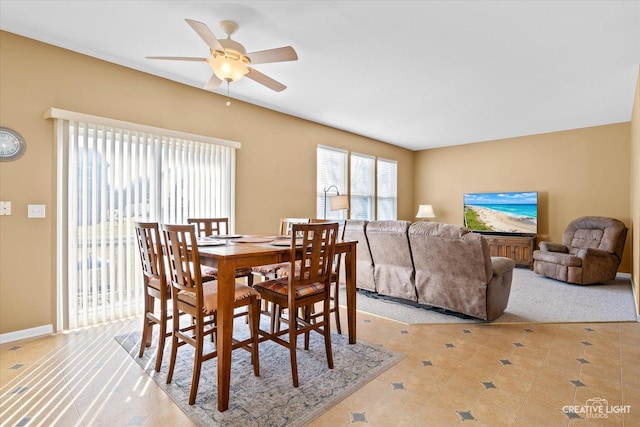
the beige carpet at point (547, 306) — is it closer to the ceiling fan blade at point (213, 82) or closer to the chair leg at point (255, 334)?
the chair leg at point (255, 334)

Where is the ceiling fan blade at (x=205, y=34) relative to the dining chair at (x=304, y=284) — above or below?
above

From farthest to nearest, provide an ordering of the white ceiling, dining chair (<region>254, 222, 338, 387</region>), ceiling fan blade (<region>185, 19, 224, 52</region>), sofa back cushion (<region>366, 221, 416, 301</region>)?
sofa back cushion (<region>366, 221, 416, 301</region>) < the white ceiling < dining chair (<region>254, 222, 338, 387</region>) < ceiling fan blade (<region>185, 19, 224, 52</region>)

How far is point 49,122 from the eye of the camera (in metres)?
3.07

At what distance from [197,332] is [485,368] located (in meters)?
2.10

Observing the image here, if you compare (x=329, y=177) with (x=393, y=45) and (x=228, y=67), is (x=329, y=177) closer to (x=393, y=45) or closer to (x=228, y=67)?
(x=393, y=45)

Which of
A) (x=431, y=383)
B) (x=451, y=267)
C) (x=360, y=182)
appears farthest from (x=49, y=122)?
(x=360, y=182)

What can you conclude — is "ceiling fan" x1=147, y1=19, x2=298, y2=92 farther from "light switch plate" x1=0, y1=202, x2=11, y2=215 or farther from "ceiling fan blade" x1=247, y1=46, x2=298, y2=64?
"light switch plate" x1=0, y1=202, x2=11, y2=215

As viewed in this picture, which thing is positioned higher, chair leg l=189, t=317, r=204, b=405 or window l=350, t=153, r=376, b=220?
window l=350, t=153, r=376, b=220

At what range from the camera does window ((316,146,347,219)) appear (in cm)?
595

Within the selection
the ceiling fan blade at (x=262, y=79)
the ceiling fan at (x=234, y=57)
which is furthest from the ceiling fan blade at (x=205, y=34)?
the ceiling fan blade at (x=262, y=79)

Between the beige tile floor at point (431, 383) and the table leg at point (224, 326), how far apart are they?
0.77ft

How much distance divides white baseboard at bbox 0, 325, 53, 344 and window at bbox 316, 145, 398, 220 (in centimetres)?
396

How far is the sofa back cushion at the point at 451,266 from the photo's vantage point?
328cm

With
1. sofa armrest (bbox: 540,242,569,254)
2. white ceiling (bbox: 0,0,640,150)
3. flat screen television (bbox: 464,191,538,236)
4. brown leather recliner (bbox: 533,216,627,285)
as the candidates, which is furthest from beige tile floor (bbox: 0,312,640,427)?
flat screen television (bbox: 464,191,538,236)
